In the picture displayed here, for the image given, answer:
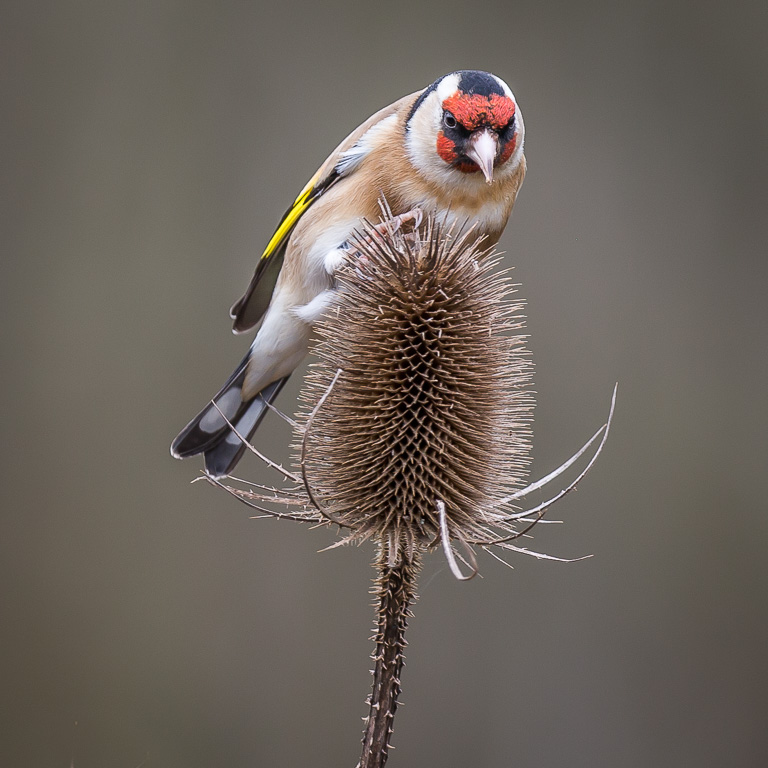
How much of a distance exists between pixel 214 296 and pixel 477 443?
1915mm

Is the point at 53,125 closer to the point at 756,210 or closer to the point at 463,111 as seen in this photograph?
the point at 463,111

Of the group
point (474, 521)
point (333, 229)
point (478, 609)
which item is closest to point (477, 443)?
point (474, 521)

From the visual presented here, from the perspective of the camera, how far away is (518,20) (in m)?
3.16

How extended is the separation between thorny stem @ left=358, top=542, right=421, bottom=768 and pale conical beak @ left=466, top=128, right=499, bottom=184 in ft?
2.19

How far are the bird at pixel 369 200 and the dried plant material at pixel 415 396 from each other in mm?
167

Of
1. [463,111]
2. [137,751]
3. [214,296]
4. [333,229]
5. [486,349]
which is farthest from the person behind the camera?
[214,296]

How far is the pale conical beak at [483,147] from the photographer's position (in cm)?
142

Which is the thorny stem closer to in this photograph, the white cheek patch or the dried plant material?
the dried plant material

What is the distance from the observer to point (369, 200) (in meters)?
1.64

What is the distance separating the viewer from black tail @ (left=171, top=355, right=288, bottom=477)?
179 cm

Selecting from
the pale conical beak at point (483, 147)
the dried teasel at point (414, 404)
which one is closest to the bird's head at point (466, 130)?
the pale conical beak at point (483, 147)

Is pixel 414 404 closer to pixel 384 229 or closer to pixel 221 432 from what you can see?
pixel 384 229

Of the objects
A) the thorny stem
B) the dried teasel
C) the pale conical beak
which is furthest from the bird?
the thorny stem

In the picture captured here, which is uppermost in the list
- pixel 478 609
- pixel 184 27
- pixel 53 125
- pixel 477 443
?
pixel 184 27
